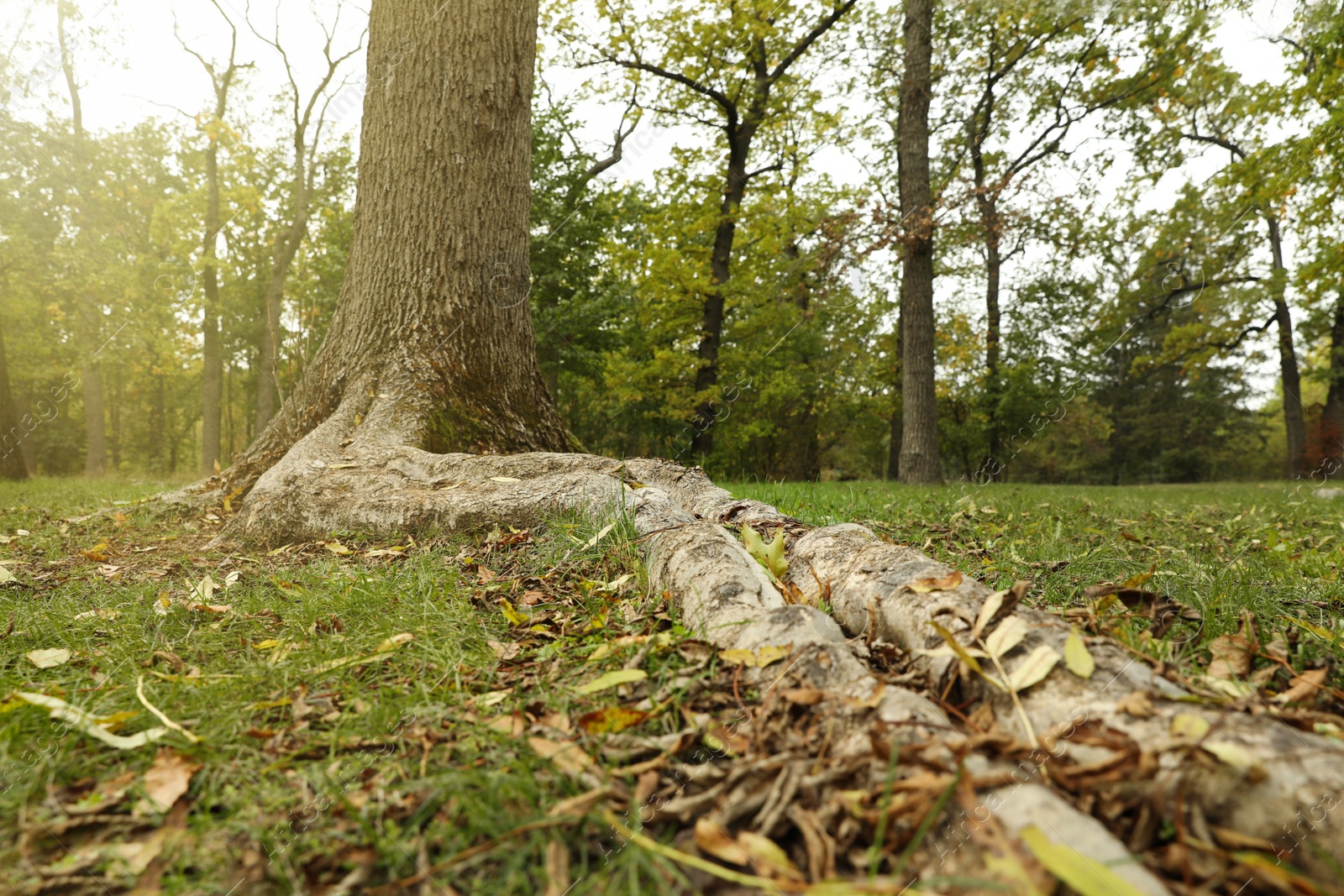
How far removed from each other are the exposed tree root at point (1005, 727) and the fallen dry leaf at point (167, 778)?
2.92 ft

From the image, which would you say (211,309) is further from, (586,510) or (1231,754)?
(1231,754)

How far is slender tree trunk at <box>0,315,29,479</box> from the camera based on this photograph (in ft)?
28.7

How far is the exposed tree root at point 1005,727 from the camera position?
85 cm

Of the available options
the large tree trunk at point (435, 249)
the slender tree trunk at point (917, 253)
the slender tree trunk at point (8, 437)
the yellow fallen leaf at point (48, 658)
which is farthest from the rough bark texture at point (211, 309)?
the yellow fallen leaf at point (48, 658)

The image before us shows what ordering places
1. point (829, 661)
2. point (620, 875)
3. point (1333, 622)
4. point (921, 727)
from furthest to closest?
point (1333, 622), point (829, 661), point (921, 727), point (620, 875)

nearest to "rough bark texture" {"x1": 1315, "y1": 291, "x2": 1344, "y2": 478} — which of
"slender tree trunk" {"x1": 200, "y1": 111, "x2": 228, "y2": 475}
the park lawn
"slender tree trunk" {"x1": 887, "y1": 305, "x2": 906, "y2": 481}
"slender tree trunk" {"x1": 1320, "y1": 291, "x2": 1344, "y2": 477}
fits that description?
"slender tree trunk" {"x1": 1320, "y1": 291, "x2": 1344, "y2": 477}

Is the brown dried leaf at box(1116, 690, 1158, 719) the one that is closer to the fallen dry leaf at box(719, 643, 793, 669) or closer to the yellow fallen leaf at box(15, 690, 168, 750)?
the fallen dry leaf at box(719, 643, 793, 669)

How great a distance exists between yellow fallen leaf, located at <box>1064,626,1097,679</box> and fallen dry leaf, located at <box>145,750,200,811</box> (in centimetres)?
165

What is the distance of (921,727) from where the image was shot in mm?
1107

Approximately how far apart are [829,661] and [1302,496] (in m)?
10.7

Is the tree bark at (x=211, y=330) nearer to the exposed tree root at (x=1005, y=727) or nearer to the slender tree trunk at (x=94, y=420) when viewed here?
the slender tree trunk at (x=94, y=420)

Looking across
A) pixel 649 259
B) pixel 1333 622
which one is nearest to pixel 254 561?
pixel 1333 622

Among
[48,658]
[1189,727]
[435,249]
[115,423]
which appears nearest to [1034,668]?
[1189,727]

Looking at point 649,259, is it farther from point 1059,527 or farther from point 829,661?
point 829,661
